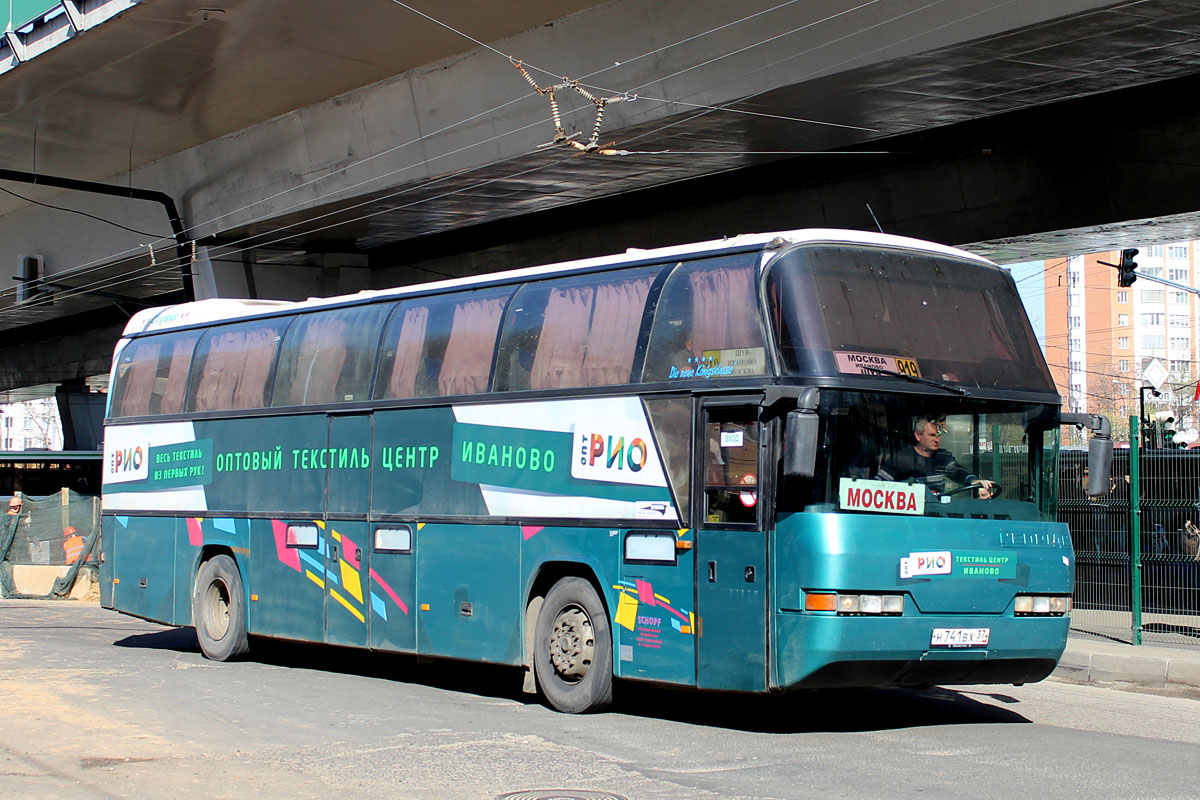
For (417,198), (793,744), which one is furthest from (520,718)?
(417,198)

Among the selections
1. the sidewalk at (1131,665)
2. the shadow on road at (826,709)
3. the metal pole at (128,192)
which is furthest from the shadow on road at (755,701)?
the metal pole at (128,192)

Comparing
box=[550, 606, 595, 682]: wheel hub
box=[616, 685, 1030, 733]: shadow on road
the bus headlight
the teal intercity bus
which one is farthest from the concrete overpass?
box=[550, 606, 595, 682]: wheel hub

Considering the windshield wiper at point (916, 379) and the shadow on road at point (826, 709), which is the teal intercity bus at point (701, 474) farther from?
the shadow on road at point (826, 709)

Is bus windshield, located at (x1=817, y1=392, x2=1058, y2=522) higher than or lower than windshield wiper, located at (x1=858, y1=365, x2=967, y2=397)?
lower

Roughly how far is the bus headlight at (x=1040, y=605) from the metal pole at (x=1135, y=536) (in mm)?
5106

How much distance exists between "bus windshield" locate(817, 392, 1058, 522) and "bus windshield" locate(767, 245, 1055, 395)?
8.7 inches

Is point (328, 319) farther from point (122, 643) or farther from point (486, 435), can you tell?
point (122, 643)

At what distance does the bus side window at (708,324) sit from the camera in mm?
9516

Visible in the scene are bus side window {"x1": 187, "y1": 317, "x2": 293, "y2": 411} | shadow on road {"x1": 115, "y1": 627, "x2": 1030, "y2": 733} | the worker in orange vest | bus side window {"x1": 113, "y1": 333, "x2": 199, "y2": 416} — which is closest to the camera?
shadow on road {"x1": 115, "y1": 627, "x2": 1030, "y2": 733}

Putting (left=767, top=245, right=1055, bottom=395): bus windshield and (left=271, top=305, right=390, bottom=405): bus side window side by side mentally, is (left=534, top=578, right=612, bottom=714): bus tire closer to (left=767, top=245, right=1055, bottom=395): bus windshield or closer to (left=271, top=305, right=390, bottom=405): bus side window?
(left=767, top=245, right=1055, bottom=395): bus windshield

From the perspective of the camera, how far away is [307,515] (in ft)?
44.7

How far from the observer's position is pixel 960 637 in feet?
30.9

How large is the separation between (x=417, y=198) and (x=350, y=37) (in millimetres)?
3880

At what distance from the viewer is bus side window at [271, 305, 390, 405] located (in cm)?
1314
